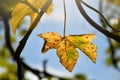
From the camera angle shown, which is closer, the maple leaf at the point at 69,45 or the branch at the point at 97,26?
the branch at the point at 97,26

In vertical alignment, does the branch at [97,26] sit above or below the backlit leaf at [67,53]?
above

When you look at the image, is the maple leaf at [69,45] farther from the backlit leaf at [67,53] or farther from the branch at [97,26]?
the branch at [97,26]

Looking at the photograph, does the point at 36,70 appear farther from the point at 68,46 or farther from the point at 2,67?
the point at 68,46

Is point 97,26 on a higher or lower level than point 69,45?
higher

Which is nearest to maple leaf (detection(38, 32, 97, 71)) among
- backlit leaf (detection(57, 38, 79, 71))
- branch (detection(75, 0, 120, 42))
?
backlit leaf (detection(57, 38, 79, 71))

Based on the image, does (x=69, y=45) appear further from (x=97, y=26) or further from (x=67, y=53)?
(x=97, y=26)

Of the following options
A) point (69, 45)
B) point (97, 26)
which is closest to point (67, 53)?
point (69, 45)

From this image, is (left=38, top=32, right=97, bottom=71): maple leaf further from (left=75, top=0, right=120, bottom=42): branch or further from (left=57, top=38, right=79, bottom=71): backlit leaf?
(left=75, top=0, right=120, bottom=42): branch

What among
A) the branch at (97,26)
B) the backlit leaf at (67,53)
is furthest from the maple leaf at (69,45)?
the branch at (97,26)

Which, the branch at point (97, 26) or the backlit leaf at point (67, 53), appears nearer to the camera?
the branch at point (97, 26)

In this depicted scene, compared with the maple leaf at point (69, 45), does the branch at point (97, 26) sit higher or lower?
higher
